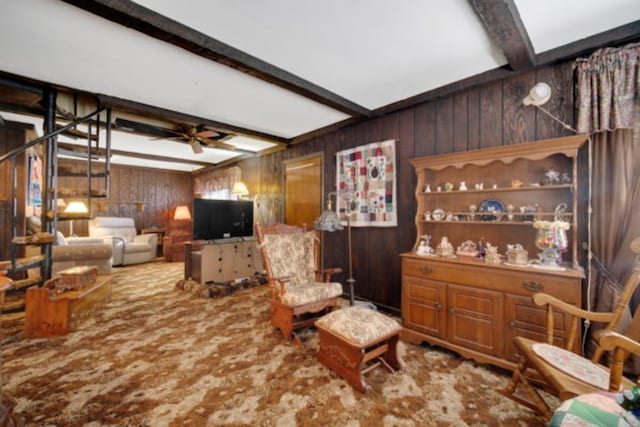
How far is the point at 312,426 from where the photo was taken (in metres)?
1.45

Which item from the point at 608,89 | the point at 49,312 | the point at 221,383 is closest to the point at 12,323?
the point at 49,312

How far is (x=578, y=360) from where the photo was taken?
1.38m

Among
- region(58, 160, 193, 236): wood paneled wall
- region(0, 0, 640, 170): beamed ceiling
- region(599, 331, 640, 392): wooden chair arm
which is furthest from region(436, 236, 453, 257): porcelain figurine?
region(58, 160, 193, 236): wood paneled wall

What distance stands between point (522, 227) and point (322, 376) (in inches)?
81.6

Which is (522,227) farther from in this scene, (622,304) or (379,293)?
(379,293)

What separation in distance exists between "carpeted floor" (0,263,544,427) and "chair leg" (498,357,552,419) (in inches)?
2.6

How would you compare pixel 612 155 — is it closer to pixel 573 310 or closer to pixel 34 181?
pixel 573 310

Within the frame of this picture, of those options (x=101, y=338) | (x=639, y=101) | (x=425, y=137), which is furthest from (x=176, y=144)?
(x=639, y=101)

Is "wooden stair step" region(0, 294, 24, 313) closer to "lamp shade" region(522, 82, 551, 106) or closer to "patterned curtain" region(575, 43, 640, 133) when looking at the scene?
"lamp shade" region(522, 82, 551, 106)

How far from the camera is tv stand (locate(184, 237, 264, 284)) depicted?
4094 millimetres

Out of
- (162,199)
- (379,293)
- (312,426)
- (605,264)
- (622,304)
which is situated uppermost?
(162,199)

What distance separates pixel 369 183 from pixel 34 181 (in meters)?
5.30

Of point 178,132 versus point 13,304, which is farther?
point 178,132

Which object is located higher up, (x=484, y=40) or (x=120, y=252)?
(x=484, y=40)
